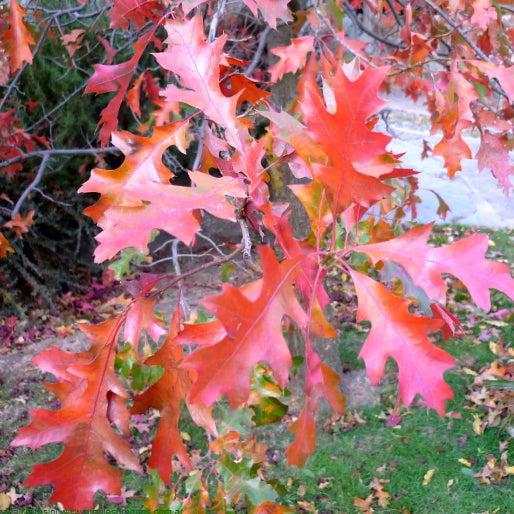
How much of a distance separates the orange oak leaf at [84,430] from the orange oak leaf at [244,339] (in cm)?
29

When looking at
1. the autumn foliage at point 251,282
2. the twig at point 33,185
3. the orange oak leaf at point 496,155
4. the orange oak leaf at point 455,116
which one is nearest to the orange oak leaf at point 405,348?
the autumn foliage at point 251,282

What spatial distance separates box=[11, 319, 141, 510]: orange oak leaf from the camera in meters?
0.78

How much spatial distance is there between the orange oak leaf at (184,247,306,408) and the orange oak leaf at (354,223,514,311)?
6.1 inches

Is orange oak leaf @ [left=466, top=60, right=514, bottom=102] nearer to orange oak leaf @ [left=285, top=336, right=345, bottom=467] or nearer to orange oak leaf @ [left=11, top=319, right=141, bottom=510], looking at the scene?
orange oak leaf @ [left=285, top=336, right=345, bottom=467]

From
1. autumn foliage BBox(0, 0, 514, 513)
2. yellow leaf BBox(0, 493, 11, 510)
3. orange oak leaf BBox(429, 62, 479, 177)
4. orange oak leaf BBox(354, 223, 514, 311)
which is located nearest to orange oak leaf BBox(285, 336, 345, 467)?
autumn foliage BBox(0, 0, 514, 513)

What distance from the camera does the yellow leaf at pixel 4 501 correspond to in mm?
2304

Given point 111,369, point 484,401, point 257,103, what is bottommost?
point 484,401

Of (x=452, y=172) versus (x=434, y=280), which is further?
(x=452, y=172)

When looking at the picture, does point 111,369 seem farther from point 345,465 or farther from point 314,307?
point 345,465

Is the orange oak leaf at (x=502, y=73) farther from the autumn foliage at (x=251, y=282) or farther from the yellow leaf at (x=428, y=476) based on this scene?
the yellow leaf at (x=428, y=476)

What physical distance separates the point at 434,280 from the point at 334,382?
26cm

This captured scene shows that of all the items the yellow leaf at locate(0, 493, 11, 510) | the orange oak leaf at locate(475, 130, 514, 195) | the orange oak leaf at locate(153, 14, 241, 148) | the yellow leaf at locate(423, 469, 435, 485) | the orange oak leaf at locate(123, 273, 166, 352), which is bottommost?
the yellow leaf at locate(423, 469, 435, 485)

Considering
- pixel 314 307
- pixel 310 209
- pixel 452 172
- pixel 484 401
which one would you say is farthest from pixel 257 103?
pixel 484 401

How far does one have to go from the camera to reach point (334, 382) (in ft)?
2.77
